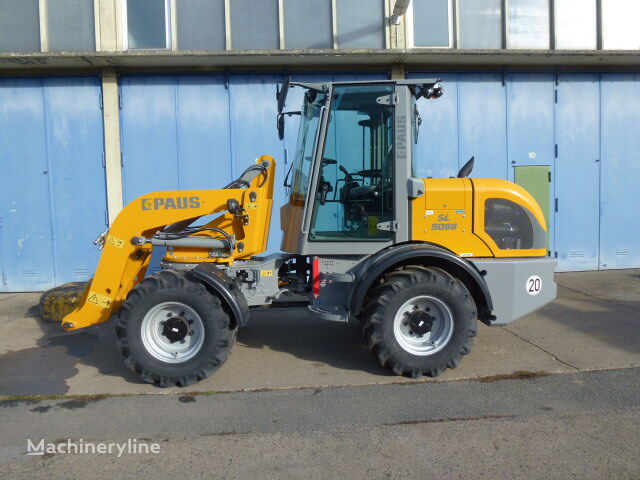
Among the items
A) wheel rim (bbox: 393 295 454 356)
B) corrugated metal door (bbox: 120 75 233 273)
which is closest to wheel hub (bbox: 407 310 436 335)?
wheel rim (bbox: 393 295 454 356)

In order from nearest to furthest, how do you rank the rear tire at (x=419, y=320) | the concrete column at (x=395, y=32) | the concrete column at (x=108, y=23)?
the rear tire at (x=419, y=320), the concrete column at (x=108, y=23), the concrete column at (x=395, y=32)

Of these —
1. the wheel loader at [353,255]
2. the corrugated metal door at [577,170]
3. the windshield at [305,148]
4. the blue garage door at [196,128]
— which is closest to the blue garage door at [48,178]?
the blue garage door at [196,128]

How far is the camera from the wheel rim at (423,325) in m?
4.92

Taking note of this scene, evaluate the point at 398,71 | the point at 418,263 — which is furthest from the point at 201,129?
the point at 418,263

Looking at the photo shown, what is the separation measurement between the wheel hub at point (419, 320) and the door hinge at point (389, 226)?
2.55 feet

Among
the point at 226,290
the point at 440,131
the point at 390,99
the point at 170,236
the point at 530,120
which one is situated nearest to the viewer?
the point at 226,290

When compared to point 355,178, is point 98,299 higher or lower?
lower

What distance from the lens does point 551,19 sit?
9.92 meters

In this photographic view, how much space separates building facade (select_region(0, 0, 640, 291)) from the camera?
30.8 feet

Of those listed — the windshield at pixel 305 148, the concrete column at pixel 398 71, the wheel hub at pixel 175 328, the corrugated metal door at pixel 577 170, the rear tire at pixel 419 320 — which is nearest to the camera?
the rear tire at pixel 419 320

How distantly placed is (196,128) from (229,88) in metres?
0.91

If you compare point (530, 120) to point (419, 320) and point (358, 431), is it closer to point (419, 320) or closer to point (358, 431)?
point (419, 320)

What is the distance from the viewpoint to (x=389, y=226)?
5090 mm

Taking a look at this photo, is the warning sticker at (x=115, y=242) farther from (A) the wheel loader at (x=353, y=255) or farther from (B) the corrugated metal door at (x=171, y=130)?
(B) the corrugated metal door at (x=171, y=130)
